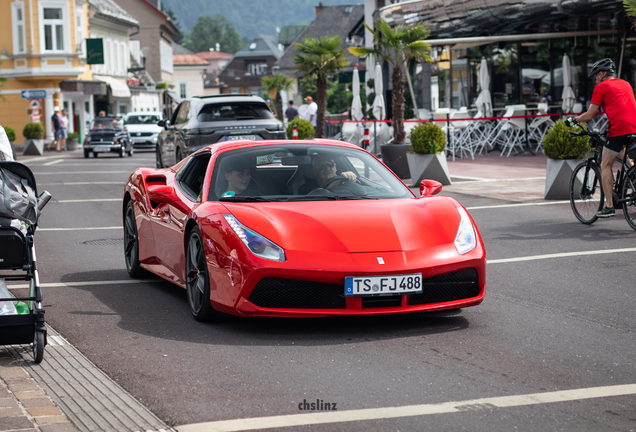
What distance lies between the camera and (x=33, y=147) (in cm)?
4003

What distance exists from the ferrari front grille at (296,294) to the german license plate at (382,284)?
0.08m

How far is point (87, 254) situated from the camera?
383 inches

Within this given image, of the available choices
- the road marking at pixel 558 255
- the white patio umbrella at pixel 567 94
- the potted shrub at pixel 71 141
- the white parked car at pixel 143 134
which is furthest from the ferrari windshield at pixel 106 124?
the road marking at pixel 558 255

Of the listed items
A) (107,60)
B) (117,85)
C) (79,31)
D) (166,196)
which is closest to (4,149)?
(166,196)

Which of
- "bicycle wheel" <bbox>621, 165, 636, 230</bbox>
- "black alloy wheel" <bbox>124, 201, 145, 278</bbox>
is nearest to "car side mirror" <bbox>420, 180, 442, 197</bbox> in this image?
"black alloy wheel" <bbox>124, 201, 145, 278</bbox>

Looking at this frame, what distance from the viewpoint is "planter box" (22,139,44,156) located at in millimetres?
39875

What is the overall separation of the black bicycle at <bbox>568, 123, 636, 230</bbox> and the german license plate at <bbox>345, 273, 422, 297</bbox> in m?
5.30

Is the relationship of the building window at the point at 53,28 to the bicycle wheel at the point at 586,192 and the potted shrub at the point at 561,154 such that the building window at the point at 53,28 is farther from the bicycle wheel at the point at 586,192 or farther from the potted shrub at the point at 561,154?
the bicycle wheel at the point at 586,192

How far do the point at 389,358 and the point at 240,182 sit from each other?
6.70 feet

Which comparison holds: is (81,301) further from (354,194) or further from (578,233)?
(578,233)

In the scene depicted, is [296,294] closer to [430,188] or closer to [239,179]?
[239,179]

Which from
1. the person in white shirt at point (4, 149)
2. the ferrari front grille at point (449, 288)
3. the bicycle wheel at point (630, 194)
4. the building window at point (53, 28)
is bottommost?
the ferrari front grille at point (449, 288)

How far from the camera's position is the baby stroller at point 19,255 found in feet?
16.3

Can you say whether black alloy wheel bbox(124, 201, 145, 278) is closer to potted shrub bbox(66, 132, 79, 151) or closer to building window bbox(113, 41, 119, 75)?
potted shrub bbox(66, 132, 79, 151)
